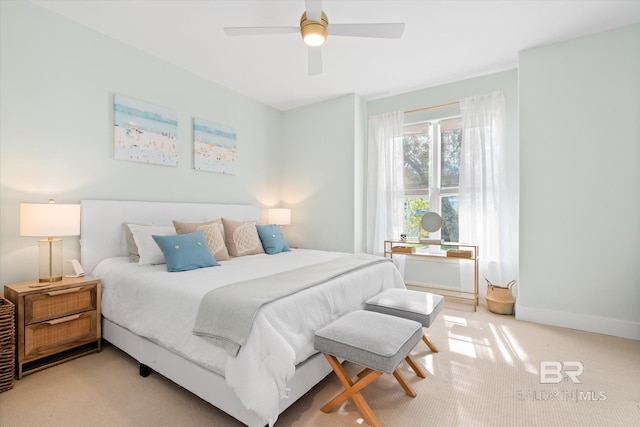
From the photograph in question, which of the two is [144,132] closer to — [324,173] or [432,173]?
[324,173]

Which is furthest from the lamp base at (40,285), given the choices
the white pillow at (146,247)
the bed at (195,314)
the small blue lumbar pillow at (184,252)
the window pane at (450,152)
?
the window pane at (450,152)

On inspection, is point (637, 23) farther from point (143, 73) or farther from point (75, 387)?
point (75, 387)

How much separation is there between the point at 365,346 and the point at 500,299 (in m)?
2.56

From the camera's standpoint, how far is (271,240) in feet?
11.5

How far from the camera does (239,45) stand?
2979 millimetres

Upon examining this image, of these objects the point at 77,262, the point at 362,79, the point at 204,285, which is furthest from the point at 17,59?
the point at 362,79

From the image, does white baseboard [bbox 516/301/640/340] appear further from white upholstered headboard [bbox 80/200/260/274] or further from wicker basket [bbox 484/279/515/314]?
white upholstered headboard [bbox 80/200/260/274]

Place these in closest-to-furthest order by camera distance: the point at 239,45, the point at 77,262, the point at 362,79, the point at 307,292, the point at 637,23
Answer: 1. the point at 307,292
2. the point at 77,262
3. the point at 637,23
4. the point at 239,45
5. the point at 362,79

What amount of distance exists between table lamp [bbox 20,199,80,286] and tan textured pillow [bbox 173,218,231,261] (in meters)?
0.80

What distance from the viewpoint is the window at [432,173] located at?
155 inches

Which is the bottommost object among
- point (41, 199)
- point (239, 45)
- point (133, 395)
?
point (133, 395)

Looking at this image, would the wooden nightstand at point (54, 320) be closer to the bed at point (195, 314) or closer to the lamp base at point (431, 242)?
the bed at point (195, 314)

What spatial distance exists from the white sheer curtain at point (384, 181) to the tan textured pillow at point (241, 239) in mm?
1754

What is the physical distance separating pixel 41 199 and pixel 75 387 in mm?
1527
